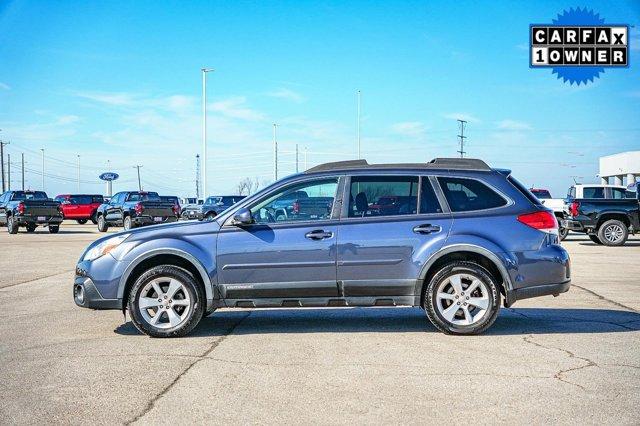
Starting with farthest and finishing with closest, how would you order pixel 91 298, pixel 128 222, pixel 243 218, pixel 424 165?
1. pixel 128 222
2. pixel 424 165
3. pixel 91 298
4. pixel 243 218

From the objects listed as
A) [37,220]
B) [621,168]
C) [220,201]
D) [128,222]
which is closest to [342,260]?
[128,222]

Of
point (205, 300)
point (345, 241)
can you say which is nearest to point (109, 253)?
point (205, 300)

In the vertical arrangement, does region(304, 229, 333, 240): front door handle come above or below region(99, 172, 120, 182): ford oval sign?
below

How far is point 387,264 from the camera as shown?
718cm

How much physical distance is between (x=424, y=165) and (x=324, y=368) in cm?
285

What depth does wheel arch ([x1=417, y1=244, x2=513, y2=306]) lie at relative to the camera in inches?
283

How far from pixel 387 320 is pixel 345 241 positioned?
157 centimetres

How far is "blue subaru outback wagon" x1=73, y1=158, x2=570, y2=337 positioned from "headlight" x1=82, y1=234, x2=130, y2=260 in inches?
0.5

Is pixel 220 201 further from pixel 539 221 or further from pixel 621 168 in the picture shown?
pixel 621 168

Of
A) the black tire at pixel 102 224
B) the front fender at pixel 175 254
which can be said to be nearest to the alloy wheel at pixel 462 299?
the front fender at pixel 175 254

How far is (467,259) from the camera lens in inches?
290

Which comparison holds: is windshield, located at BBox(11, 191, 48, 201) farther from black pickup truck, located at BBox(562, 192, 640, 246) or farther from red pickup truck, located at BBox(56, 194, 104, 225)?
black pickup truck, located at BBox(562, 192, 640, 246)

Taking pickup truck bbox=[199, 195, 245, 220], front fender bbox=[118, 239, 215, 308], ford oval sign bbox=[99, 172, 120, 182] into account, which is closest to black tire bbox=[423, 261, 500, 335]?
front fender bbox=[118, 239, 215, 308]

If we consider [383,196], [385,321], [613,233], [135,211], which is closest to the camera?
[383,196]
